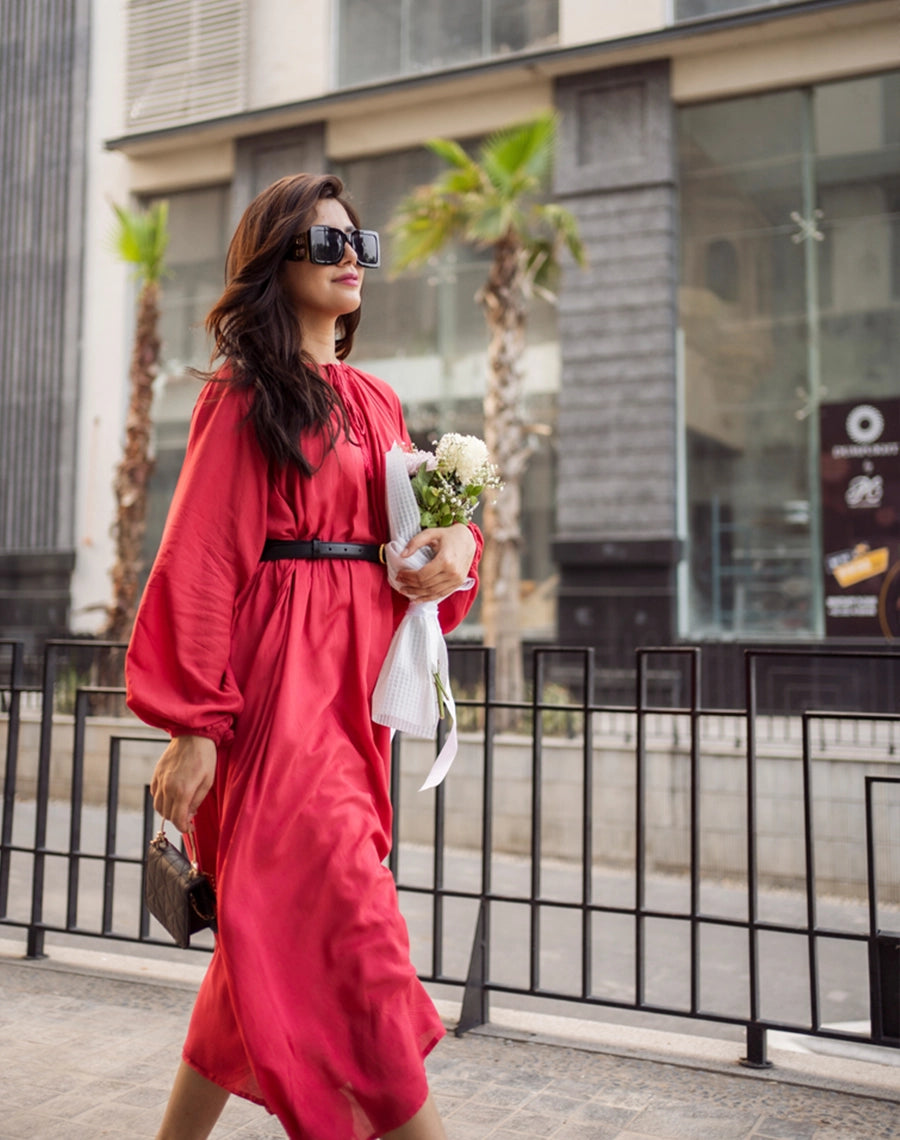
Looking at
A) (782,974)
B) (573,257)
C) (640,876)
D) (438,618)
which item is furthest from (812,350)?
(438,618)

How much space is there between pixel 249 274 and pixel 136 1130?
2.14 metres

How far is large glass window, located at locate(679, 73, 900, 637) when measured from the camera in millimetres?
13992

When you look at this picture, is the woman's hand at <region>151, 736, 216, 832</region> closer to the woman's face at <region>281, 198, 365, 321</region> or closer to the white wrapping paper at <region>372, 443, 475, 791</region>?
the white wrapping paper at <region>372, 443, 475, 791</region>

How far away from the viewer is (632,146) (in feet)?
48.9

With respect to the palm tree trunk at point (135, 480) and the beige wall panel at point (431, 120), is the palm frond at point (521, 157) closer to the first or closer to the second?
the beige wall panel at point (431, 120)

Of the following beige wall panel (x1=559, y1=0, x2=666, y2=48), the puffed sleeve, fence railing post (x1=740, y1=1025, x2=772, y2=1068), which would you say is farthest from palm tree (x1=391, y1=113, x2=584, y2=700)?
the puffed sleeve

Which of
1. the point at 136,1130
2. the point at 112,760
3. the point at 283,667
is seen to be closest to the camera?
the point at 283,667

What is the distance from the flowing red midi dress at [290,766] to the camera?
201cm

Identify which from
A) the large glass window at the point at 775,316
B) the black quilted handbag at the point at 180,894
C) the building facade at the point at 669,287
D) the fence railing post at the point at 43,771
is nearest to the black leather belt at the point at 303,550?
the black quilted handbag at the point at 180,894

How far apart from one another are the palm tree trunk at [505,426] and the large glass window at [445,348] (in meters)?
1.80

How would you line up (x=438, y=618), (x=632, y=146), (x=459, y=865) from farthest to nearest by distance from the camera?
(x=632, y=146)
(x=459, y=865)
(x=438, y=618)

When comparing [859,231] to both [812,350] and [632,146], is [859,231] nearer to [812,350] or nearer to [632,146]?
[812,350]

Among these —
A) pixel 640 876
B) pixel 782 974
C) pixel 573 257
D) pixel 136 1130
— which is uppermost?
pixel 573 257

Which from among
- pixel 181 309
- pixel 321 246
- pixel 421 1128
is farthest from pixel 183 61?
pixel 421 1128
